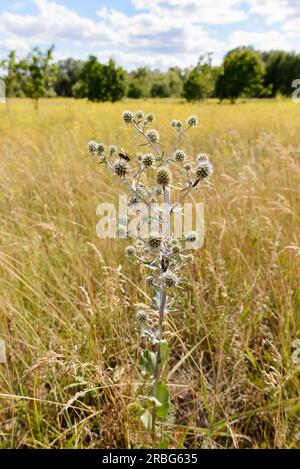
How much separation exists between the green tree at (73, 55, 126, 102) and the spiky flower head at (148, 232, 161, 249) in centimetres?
4161

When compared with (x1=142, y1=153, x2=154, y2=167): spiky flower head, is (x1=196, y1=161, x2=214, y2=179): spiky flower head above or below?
below

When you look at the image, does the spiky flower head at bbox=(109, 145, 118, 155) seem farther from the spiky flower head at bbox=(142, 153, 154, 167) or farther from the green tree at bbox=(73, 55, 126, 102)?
the green tree at bbox=(73, 55, 126, 102)

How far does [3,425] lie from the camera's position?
1.32m

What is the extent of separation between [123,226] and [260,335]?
1.10 meters

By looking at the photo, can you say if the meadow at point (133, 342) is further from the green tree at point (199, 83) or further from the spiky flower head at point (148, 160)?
the green tree at point (199, 83)

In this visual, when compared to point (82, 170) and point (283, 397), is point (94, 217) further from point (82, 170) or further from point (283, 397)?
point (283, 397)

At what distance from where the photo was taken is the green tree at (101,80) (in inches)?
1544

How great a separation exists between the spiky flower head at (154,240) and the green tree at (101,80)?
4161 centimetres

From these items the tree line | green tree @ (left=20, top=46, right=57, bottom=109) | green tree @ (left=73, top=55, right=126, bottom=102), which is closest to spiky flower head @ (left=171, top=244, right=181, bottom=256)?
green tree @ (left=20, top=46, right=57, bottom=109)

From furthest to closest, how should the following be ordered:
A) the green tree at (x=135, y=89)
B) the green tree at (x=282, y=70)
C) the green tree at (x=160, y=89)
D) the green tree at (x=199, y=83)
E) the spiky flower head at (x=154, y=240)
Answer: the green tree at (x=160, y=89)
the green tree at (x=135, y=89)
the green tree at (x=282, y=70)
the green tree at (x=199, y=83)
the spiky flower head at (x=154, y=240)

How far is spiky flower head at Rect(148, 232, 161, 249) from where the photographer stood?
37.2 inches

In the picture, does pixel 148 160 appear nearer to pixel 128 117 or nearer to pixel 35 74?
pixel 128 117

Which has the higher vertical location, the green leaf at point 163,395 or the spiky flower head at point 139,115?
the spiky flower head at point 139,115

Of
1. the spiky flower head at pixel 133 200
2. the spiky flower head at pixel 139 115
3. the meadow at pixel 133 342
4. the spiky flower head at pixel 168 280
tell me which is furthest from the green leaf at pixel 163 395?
the spiky flower head at pixel 139 115
